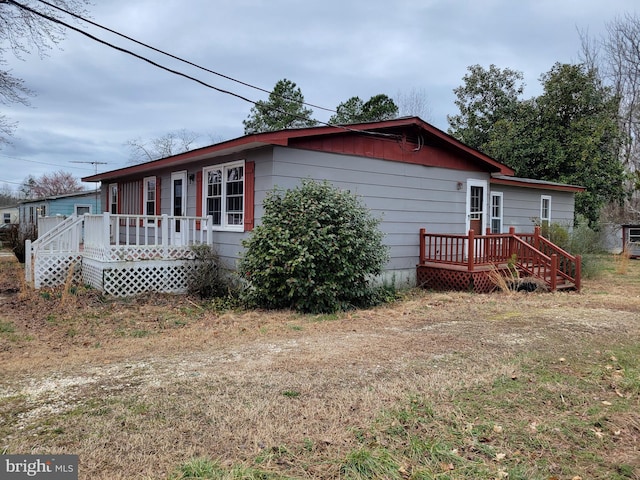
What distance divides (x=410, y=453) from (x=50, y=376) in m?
3.29

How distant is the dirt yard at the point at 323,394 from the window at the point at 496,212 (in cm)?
728

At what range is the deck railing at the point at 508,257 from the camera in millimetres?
9734

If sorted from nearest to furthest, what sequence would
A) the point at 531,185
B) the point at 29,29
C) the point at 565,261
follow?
the point at 565,261 → the point at 29,29 → the point at 531,185

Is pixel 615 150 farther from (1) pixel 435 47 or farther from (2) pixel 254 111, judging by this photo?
(2) pixel 254 111

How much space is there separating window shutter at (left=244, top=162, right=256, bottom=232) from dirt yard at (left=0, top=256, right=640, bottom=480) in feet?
8.25

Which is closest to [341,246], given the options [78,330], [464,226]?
[78,330]

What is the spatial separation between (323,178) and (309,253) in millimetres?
2291

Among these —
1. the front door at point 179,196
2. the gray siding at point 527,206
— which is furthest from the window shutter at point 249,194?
the gray siding at point 527,206

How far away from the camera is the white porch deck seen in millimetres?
8664

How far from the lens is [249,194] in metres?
8.95

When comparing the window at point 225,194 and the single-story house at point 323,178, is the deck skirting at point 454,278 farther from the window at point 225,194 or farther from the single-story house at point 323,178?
the window at point 225,194

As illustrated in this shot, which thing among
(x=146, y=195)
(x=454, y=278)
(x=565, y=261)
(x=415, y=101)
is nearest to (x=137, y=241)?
(x=146, y=195)

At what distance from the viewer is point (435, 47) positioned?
48.8ft

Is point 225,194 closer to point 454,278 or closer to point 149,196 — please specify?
point 149,196
